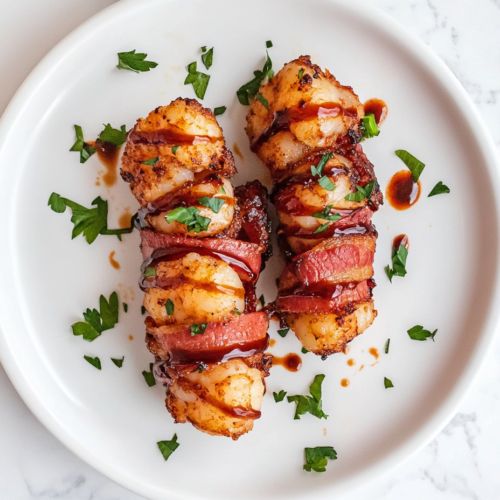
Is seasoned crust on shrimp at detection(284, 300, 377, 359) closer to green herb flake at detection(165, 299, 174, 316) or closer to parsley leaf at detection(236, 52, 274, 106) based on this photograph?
green herb flake at detection(165, 299, 174, 316)

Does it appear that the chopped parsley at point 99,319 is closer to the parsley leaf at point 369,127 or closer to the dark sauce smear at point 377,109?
the parsley leaf at point 369,127

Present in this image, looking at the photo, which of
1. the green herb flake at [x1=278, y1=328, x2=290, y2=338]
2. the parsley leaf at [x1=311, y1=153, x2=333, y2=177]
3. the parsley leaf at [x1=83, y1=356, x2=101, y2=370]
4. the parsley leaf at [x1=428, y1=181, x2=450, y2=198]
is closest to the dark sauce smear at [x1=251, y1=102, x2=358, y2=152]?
the parsley leaf at [x1=311, y1=153, x2=333, y2=177]

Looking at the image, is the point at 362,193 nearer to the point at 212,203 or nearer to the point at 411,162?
the point at 411,162

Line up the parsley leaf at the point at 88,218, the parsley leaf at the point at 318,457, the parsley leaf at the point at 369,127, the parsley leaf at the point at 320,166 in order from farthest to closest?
the parsley leaf at the point at 318,457 < the parsley leaf at the point at 88,218 < the parsley leaf at the point at 369,127 < the parsley leaf at the point at 320,166

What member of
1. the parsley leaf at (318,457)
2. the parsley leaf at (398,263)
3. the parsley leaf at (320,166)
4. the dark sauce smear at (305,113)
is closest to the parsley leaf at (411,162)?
the parsley leaf at (398,263)

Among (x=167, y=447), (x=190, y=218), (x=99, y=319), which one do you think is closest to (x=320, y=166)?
(x=190, y=218)

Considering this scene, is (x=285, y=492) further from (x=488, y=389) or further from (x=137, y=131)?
(x=137, y=131)
